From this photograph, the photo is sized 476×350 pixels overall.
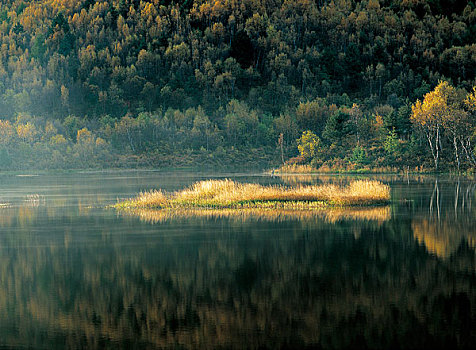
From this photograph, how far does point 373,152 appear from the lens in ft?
410

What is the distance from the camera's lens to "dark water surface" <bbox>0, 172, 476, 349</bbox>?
64.0ft

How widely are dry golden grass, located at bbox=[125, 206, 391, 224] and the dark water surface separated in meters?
0.52

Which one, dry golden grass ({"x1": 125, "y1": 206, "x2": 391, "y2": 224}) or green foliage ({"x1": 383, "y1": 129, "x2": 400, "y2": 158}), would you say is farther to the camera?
green foliage ({"x1": 383, "y1": 129, "x2": 400, "y2": 158})

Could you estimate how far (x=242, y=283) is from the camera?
26.0 meters

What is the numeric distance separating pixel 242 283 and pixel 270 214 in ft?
78.1

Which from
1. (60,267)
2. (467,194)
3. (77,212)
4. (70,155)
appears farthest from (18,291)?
(70,155)

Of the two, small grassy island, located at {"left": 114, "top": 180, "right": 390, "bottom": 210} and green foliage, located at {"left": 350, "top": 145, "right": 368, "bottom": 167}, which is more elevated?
green foliage, located at {"left": 350, "top": 145, "right": 368, "bottom": 167}

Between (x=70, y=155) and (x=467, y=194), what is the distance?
392ft

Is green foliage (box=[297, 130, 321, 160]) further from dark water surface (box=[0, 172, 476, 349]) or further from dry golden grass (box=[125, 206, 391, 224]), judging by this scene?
dark water surface (box=[0, 172, 476, 349])

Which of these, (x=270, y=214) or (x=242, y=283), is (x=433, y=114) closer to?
(x=270, y=214)

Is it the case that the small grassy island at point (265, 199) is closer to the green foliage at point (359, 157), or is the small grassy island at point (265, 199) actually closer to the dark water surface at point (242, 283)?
the dark water surface at point (242, 283)

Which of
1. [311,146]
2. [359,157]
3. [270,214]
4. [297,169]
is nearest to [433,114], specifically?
[359,157]

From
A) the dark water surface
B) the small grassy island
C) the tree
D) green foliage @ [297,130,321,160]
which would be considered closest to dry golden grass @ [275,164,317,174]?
green foliage @ [297,130,321,160]

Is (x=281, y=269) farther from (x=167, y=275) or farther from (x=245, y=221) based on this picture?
(x=245, y=221)
